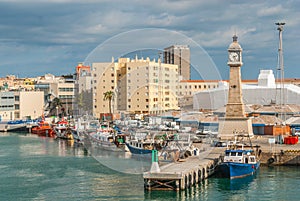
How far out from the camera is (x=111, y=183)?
87.5 feet

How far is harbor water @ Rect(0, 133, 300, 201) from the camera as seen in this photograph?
2412 centimetres

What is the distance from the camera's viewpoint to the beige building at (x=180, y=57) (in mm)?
23859

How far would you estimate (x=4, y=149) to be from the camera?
1836 inches

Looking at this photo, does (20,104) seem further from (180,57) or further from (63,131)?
(180,57)

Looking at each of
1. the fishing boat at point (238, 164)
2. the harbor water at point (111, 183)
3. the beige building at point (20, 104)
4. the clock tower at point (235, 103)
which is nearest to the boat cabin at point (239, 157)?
the fishing boat at point (238, 164)

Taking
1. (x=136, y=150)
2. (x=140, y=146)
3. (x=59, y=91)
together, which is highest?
(x=59, y=91)

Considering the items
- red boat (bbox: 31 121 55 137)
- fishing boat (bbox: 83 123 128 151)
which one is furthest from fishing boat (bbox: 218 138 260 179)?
red boat (bbox: 31 121 55 137)

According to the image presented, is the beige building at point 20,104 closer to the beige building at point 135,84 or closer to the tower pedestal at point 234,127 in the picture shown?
the tower pedestal at point 234,127

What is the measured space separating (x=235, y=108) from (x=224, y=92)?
1493 cm

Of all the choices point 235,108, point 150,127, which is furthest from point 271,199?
point 235,108

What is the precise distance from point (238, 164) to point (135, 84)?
23.0ft

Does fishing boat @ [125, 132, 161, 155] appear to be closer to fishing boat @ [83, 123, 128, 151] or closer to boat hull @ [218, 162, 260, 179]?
fishing boat @ [83, 123, 128, 151]

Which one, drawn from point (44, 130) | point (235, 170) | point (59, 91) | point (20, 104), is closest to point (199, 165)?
point (235, 170)

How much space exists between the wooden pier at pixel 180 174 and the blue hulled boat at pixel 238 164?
2.53ft
